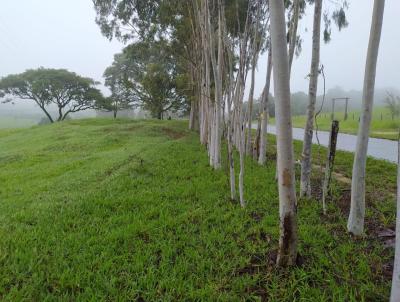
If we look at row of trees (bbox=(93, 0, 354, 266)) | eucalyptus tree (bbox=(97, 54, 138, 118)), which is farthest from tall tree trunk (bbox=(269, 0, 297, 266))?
eucalyptus tree (bbox=(97, 54, 138, 118))

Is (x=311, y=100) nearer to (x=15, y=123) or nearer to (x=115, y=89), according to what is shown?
(x=115, y=89)

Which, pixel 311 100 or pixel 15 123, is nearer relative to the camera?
pixel 311 100

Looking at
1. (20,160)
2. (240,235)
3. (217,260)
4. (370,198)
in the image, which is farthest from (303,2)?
Result: (20,160)

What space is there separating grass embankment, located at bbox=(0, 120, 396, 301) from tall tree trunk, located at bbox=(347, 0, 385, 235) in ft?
0.81

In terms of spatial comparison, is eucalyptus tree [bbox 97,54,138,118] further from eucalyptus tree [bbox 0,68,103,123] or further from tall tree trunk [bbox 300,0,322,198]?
tall tree trunk [bbox 300,0,322,198]

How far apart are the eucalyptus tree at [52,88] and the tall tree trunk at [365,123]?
2935cm

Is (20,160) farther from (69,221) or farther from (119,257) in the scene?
(119,257)

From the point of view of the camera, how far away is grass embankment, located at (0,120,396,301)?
7.94ft

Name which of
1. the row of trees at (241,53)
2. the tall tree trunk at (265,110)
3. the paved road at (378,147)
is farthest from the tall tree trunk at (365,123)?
the paved road at (378,147)

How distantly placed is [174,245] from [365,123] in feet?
7.96

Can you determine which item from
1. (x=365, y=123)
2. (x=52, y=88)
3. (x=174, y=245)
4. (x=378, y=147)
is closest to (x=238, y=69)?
(x=365, y=123)

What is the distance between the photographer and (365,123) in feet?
10.3

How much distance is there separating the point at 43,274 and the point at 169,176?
144 inches

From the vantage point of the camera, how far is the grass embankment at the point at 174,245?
95.3 inches
